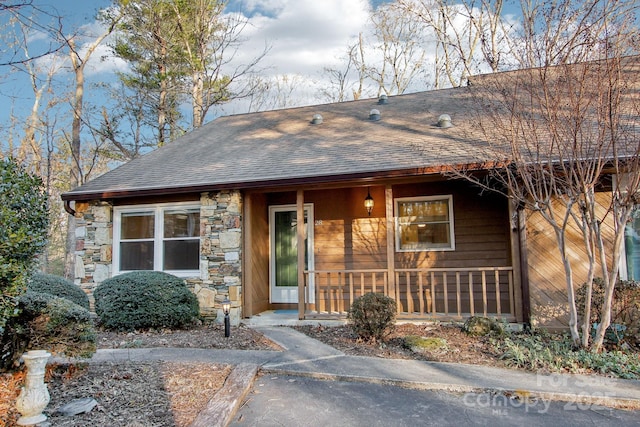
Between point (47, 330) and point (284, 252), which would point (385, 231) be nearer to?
point (284, 252)

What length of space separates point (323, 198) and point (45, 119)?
1403cm

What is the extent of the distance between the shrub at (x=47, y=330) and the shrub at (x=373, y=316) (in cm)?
308

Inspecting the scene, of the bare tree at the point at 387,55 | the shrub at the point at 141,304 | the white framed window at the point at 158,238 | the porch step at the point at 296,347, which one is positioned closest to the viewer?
the porch step at the point at 296,347

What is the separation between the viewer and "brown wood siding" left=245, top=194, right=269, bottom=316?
746 centimetres

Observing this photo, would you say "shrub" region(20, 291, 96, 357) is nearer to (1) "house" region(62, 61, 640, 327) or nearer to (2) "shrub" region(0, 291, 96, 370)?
(2) "shrub" region(0, 291, 96, 370)

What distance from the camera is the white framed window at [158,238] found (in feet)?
25.0

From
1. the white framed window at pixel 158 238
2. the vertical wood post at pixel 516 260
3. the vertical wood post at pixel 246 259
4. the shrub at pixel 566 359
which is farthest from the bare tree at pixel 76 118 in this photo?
the shrub at pixel 566 359

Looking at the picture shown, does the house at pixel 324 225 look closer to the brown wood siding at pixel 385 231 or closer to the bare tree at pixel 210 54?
the brown wood siding at pixel 385 231

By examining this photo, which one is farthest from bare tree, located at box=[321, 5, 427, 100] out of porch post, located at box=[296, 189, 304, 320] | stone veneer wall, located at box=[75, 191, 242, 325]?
stone veneer wall, located at box=[75, 191, 242, 325]

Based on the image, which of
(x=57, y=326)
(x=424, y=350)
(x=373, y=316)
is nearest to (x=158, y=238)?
(x=57, y=326)

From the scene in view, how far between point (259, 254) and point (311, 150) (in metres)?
2.23

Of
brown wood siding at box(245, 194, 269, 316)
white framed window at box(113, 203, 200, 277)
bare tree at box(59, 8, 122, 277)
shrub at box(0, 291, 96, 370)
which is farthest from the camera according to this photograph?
bare tree at box(59, 8, 122, 277)

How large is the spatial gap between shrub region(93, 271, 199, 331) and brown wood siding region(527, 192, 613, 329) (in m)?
5.31

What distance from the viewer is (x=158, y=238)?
7730 mm
